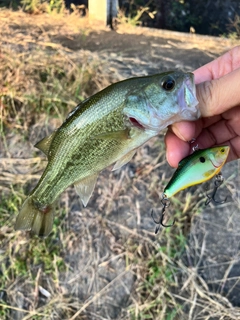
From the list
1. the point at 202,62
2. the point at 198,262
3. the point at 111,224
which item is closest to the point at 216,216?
the point at 198,262

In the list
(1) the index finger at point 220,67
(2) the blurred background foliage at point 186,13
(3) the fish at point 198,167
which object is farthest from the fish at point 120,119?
(2) the blurred background foliage at point 186,13

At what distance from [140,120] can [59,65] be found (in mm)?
2074

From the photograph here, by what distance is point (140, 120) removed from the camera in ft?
4.68

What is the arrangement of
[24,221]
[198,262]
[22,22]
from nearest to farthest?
[24,221] < [198,262] < [22,22]

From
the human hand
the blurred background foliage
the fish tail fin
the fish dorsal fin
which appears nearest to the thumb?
the human hand

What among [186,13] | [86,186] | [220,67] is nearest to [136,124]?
[86,186]

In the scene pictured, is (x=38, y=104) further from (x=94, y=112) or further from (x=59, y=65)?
(x=94, y=112)

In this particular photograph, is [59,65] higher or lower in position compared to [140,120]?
lower

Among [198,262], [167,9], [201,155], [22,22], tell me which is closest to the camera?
[201,155]

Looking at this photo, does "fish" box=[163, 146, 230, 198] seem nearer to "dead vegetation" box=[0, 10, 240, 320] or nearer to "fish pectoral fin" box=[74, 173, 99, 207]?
"fish pectoral fin" box=[74, 173, 99, 207]

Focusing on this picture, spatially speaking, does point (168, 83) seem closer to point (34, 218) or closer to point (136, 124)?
point (136, 124)

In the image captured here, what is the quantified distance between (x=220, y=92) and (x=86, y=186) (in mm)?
546

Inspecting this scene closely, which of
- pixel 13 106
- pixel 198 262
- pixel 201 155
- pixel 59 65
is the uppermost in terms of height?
pixel 201 155

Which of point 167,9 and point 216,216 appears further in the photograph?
point 167,9
